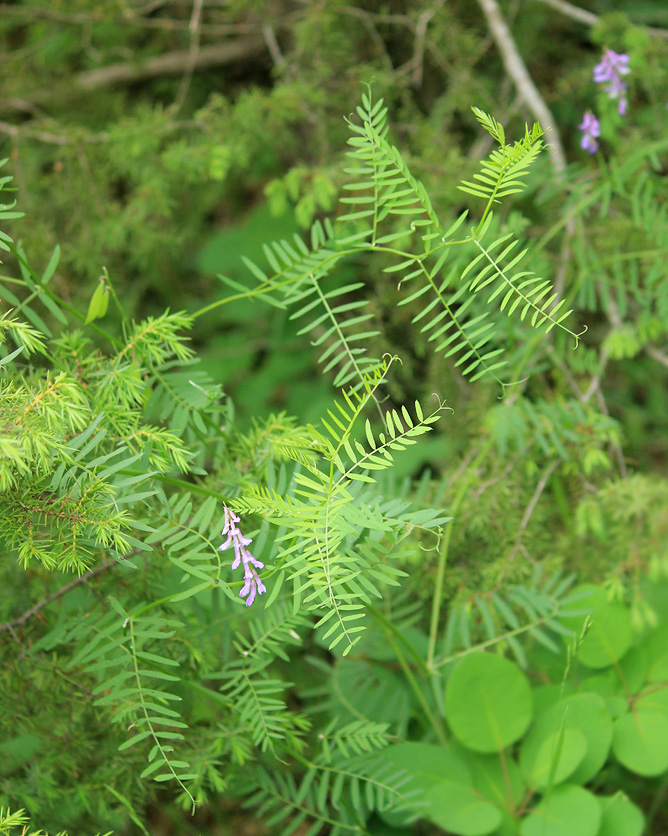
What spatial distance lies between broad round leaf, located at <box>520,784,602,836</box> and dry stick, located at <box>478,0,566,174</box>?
1.17 metres

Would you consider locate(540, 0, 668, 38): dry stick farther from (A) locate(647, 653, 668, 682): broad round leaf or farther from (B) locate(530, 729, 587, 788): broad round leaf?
(B) locate(530, 729, 587, 788): broad round leaf

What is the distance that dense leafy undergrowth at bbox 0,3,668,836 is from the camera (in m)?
0.74

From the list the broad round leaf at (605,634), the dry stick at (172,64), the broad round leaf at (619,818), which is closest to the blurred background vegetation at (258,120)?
the dry stick at (172,64)

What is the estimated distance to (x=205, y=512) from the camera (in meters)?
0.79

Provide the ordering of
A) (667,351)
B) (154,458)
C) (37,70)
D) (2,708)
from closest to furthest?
(154,458) < (2,708) < (667,351) < (37,70)

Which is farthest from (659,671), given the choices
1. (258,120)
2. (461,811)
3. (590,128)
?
(258,120)

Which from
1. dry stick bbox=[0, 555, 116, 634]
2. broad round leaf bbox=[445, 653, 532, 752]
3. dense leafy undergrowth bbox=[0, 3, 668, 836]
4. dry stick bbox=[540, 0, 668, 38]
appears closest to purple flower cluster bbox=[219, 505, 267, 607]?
dense leafy undergrowth bbox=[0, 3, 668, 836]

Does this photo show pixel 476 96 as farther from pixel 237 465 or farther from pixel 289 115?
pixel 237 465

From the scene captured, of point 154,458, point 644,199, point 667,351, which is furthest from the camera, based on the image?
point 667,351

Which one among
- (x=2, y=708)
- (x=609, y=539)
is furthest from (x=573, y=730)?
(x=2, y=708)

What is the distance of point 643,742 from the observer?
42.8 inches

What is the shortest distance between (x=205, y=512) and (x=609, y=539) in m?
0.89

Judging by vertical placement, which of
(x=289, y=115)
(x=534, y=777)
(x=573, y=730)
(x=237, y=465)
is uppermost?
(x=289, y=115)

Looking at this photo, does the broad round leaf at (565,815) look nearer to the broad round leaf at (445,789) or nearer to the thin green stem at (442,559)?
the broad round leaf at (445,789)
